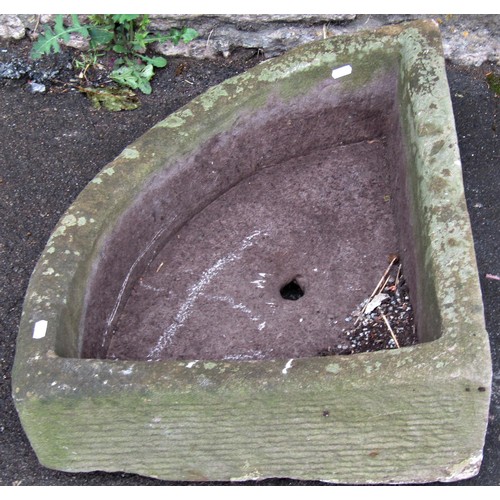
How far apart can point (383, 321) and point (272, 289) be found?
0.38 meters

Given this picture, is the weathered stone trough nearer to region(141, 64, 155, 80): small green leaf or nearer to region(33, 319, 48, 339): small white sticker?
region(33, 319, 48, 339): small white sticker

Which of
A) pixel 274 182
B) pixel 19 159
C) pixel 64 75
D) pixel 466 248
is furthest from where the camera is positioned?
pixel 64 75

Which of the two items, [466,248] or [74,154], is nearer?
[466,248]

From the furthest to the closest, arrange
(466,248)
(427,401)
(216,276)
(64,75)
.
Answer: (64,75), (216,276), (466,248), (427,401)

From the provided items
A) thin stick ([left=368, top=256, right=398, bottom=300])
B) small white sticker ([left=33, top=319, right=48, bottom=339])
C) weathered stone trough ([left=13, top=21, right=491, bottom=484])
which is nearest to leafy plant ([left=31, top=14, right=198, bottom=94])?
weathered stone trough ([left=13, top=21, right=491, bottom=484])

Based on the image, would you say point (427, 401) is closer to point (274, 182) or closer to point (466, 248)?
point (466, 248)

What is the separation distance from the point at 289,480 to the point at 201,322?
572mm

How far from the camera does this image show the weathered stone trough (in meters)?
2.26

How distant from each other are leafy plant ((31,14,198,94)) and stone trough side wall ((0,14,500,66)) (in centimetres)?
7

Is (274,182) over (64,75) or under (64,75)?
under

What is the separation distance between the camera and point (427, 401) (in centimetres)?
221

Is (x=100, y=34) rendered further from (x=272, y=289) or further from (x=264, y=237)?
(x=272, y=289)

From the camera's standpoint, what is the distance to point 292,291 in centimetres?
295

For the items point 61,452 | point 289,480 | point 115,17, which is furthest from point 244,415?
point 115,17
